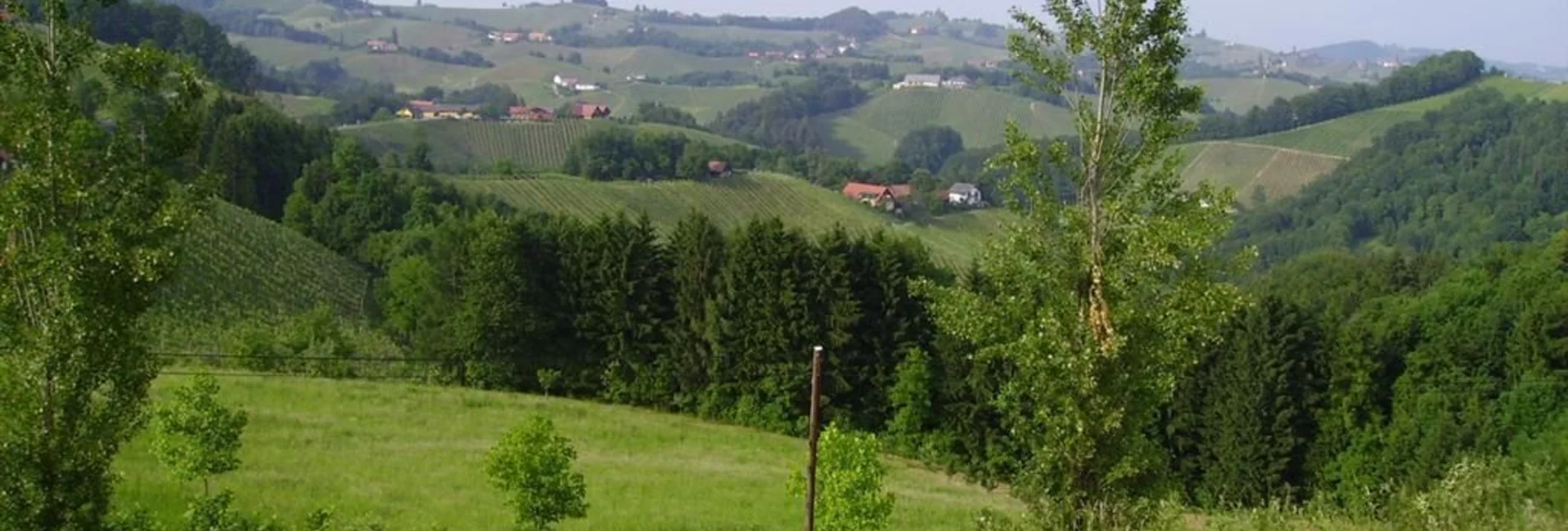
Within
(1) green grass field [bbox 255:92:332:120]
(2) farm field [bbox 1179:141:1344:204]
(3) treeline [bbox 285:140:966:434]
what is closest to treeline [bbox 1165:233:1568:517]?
(3) treeline [bbox 285:140:966:434]

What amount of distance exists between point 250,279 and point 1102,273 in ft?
202

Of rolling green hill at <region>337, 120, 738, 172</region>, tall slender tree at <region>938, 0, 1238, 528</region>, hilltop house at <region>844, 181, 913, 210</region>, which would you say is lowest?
hilltop house at <region>844, 181, 913, 210</region>

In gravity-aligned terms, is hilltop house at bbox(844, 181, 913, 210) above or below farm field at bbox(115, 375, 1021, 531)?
below

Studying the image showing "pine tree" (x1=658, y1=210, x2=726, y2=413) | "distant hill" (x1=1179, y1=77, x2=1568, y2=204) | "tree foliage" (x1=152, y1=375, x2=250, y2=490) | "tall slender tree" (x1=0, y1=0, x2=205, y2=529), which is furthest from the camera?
"distant hill" (x1=1179, y1=77, x2=1568, y2=204)

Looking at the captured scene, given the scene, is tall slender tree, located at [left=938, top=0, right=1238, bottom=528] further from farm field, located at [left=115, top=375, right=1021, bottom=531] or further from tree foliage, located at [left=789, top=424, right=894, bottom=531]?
farm field, located at [left=115, top=375, right=1021, bottom=531]

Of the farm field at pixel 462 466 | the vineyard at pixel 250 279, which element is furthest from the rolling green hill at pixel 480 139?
the farm field at pixel 462 466

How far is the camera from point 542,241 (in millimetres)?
58125

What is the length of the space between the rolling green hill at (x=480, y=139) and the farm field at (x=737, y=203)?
87.2ft

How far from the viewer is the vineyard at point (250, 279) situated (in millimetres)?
59000

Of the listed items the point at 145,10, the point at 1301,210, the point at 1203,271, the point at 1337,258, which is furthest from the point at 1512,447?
the point at 145,10

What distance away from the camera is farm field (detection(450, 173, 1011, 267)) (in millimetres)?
127188

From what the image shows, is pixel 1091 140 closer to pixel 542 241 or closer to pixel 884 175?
pixel 542 241

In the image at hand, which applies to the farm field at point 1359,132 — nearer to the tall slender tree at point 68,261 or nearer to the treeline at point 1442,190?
the treeline at point 1442,190

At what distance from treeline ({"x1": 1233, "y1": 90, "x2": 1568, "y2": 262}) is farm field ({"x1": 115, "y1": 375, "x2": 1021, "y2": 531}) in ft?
416
